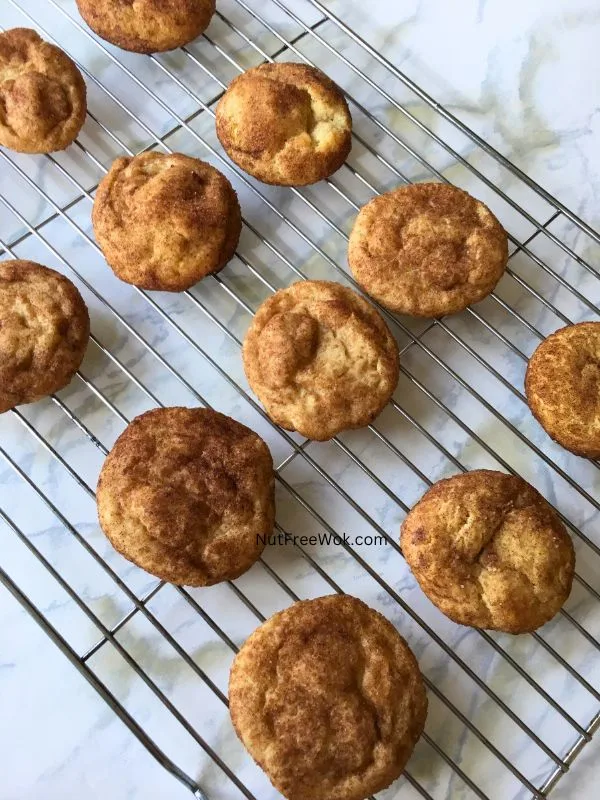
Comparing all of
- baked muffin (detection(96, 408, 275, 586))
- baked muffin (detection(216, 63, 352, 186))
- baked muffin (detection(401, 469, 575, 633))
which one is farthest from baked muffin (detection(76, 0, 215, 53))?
baked muffin (detection(401, 469, 575, 633))

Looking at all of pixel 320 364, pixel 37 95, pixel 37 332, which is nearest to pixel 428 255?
pixel 320 364

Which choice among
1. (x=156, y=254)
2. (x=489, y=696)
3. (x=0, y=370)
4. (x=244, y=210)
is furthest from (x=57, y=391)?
(x=489, y=696)

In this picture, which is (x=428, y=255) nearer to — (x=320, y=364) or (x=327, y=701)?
(x=320, y=364)

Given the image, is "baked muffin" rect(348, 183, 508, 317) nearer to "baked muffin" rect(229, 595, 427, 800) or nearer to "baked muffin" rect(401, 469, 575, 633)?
"baked muffin" rect(401, 469, 575, 633)

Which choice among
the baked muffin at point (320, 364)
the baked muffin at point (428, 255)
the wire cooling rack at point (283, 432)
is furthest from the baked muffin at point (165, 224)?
the baked muffin at point (428, 255)

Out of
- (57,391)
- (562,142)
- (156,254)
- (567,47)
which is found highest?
(567,47)

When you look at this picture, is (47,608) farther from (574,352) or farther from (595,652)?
(574,352)

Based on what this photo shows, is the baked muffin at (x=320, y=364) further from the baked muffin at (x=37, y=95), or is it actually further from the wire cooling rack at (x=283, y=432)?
the baked muffin at (x=37, y=95)
